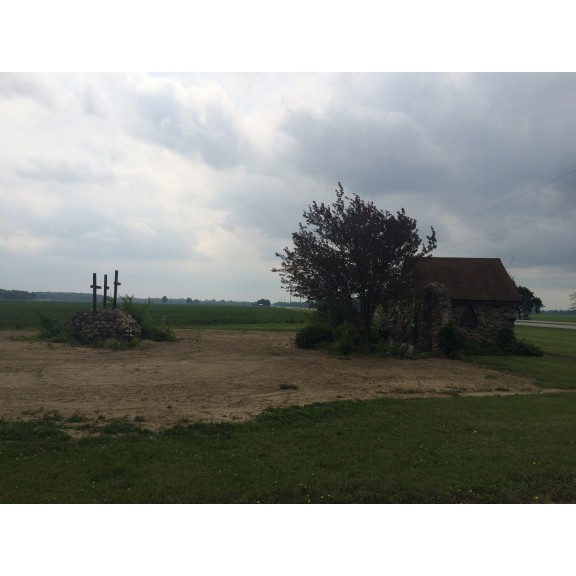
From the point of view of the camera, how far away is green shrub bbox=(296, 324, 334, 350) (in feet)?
72.1

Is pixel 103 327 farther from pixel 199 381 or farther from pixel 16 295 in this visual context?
pixel 16 295

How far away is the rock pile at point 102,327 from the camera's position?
20.8 meters

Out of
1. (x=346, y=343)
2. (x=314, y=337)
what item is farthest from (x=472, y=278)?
(x=314, y=337)

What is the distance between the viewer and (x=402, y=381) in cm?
1284

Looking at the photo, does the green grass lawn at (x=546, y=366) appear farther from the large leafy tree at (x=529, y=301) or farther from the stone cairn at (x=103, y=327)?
the large leafy tree at (x=529, y=301)

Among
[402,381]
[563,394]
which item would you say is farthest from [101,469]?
[563,394]

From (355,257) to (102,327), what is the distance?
1312 centimetres

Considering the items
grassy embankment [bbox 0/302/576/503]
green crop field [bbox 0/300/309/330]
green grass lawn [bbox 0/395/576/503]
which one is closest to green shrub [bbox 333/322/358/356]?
grassy embankment [bbox 0/302/576/503]

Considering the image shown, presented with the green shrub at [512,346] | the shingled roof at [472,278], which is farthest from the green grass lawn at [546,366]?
the shingled roof at [472,278]

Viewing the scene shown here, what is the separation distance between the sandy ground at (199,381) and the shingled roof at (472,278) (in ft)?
16.7

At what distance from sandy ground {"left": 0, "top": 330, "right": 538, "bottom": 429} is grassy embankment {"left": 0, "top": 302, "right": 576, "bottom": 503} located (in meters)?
1.03

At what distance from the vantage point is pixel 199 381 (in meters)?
12.1

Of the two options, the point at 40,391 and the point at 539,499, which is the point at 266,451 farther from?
the point at 40,391

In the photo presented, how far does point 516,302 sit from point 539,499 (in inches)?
716
